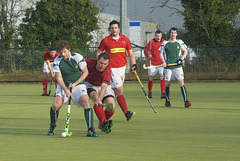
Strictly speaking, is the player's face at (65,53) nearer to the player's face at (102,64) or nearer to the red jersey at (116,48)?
the player's face at (102,64)

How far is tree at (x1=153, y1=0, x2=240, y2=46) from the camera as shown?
31547mm

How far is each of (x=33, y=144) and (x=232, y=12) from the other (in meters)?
26.7

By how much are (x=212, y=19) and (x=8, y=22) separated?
42.8ft

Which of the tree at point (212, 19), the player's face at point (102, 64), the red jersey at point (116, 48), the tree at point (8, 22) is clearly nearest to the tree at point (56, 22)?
the tree at point (8, 22)

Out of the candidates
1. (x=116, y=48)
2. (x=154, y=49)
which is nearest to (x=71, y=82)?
(x=116, y=48)

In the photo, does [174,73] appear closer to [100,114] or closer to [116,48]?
[116,48]

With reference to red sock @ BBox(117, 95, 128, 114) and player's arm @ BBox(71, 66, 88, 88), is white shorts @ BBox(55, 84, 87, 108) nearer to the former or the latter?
player's arm @ BBox(71, 66, 88, 88)

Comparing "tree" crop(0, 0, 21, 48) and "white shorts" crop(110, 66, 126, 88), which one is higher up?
"tree" crop(0, 0, 21, 48)

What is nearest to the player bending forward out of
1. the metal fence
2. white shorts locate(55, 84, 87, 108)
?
white shorts locate(55, 84, 87, 108)

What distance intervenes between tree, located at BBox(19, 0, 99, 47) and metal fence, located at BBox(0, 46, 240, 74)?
367 cm

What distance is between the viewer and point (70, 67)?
791cm

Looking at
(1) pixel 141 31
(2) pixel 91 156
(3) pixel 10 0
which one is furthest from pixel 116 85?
(1) pixel 141 31

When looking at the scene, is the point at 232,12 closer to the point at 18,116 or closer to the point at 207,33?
the point at 207,33

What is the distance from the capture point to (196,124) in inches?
363
